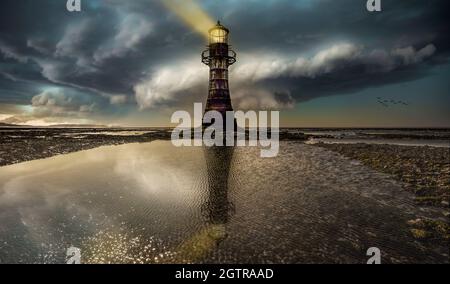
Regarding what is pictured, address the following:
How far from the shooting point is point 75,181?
11.2 meters

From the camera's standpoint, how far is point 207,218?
696 centimetres

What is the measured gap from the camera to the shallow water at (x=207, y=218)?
5105 mm

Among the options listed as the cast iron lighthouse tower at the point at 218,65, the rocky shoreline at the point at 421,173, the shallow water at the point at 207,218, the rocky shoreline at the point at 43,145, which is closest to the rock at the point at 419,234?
the shallow water at the point at 207,218

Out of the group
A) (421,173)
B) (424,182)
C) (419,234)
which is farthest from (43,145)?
(421,173)

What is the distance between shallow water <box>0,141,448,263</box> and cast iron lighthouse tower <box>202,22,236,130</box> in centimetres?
3658

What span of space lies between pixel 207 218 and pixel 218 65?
43446 millimetres

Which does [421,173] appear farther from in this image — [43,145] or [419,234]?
[43,145]

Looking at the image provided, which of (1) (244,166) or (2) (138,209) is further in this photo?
(1) (244,166)

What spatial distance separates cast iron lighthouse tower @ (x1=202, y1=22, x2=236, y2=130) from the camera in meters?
47.0
